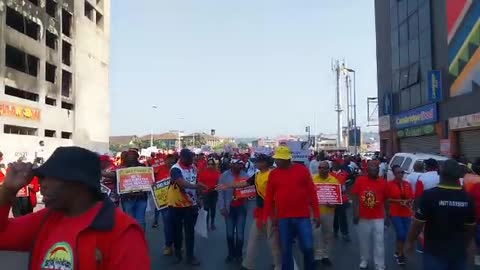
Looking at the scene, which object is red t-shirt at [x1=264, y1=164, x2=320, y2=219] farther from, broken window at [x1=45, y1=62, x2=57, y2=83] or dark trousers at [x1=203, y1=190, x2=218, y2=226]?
broken window at [x1=45, y1=62, x2=57, y2=83]

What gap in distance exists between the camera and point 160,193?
9.55 metres

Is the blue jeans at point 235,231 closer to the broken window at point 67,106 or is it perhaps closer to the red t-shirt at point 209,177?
the red t-shirt at point 209,177

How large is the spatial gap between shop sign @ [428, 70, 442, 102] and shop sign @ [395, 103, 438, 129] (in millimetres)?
832

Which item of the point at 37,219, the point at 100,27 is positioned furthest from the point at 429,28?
the point at 100,27

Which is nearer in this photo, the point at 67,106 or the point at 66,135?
the point at 66,135

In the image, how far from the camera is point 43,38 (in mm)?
42625

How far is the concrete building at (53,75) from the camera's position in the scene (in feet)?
119

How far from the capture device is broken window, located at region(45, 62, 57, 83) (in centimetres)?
4522

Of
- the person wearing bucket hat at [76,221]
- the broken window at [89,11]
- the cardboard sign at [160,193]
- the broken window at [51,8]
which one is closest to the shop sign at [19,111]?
the broken window at [51,8]

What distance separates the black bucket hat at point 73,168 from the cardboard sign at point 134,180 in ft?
22.7

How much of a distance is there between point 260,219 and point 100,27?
2086 inches

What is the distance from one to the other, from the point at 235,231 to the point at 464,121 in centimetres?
1970

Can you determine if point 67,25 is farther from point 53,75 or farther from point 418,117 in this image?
point 418,117

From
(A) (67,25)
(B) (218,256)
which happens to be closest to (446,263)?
(B) (218,256)
